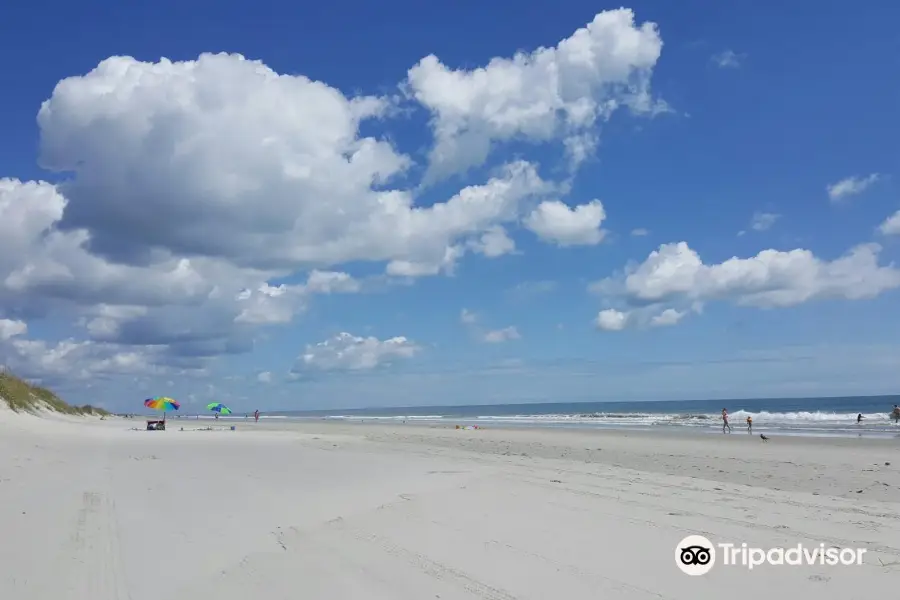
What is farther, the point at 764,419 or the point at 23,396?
the point at 764,419

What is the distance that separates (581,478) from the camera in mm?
12422

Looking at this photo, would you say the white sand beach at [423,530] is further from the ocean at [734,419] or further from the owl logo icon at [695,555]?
the ocean at [734,419]

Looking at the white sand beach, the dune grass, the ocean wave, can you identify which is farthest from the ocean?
the dune grass

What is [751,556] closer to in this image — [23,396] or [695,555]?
[695,555]

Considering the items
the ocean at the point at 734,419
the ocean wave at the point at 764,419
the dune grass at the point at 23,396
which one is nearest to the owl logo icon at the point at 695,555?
the ocean at the point at 734,419

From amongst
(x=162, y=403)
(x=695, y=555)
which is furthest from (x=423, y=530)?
(x=162, y=403)

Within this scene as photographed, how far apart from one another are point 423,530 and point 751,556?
148 inches

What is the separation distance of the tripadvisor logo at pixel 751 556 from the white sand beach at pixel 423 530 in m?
0.13

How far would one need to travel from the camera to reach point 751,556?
21.4 feet

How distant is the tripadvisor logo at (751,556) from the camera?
245 inches

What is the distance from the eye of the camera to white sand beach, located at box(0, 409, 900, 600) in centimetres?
570

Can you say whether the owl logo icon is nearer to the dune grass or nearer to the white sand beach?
the white sand beach

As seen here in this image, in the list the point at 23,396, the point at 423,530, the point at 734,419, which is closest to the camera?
the point at 423,530

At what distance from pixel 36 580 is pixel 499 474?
29.3 ft
